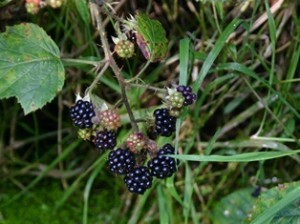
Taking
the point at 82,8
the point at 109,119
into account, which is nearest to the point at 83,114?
the point at 109,119

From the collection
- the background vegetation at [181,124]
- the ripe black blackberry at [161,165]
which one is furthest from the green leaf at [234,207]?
the ripe black blackberry at [161,165]

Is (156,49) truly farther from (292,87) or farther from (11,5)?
(292,87)

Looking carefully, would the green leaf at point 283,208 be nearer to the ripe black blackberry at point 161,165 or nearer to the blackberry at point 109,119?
the ripe black blackberry at point 161,165

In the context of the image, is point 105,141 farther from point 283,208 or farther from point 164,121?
point 283,208

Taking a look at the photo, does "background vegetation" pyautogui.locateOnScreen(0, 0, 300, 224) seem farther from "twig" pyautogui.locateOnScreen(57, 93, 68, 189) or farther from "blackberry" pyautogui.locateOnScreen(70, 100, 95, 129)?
"blackberry" pyautogui.locateOnScreen(70, 100, 95, 129)

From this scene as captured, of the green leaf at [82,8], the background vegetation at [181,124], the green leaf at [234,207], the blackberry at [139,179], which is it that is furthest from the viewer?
the green leaf at [234,207]
